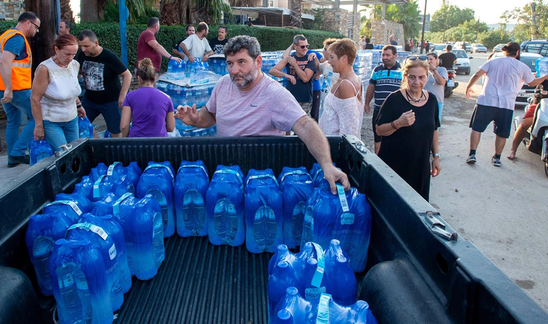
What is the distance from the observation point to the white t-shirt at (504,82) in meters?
6.95

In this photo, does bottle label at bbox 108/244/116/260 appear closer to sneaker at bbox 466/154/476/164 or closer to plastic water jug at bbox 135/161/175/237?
plastic water jug at bbox 135/161/175/237

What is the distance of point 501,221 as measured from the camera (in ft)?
17.0

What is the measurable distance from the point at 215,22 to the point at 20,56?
14.0 m

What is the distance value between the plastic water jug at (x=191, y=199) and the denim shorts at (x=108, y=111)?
329 centimetres

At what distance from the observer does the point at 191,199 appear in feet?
9.56

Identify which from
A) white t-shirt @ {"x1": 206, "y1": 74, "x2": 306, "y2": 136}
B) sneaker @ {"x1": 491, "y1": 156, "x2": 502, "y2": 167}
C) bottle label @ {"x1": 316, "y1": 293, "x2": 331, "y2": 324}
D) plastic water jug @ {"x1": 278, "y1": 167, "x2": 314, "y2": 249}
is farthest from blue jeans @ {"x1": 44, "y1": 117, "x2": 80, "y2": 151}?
sneaker @ {"x1": 491, "y1": 156, "x2": 502, "y2": 167}

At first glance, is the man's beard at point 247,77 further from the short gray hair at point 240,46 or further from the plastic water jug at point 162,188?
the plastic water jug at point 162,188

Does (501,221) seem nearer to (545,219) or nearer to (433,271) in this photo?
(545,219)

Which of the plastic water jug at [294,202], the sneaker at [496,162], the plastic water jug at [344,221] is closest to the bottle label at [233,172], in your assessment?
the plastic water jug at [294,202]

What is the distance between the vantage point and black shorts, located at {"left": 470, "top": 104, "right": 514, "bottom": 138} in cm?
707

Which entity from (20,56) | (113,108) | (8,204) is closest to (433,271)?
(8,204)

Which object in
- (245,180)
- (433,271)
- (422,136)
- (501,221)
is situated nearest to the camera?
(433,271)

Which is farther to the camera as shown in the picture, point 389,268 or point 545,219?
point 545,219

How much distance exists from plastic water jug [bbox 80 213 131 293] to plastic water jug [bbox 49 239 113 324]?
15 centimetres
